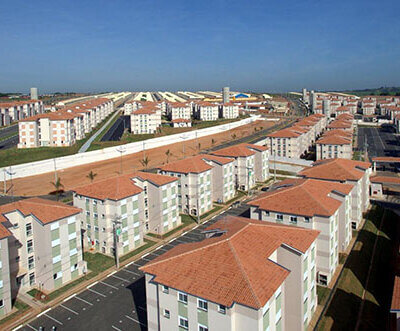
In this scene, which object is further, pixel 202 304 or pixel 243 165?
pixel 243 165

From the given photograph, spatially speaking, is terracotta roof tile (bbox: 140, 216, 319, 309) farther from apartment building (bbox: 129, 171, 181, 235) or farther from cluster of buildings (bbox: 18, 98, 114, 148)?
cluster of buildings (bbox: 18, 98, 114, 148)

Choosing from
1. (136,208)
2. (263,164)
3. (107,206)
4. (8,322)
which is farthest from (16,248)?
(263,164)

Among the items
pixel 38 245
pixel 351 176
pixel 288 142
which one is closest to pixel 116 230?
pixel 38 245

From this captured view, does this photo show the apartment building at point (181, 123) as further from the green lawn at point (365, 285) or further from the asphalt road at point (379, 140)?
the green lawn at point (365, 285)

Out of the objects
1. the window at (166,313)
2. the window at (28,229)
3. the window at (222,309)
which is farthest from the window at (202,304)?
the window at (28,229)

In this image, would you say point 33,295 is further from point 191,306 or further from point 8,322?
point 191,306

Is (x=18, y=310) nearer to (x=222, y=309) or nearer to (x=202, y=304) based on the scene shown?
(x=202, y=304)

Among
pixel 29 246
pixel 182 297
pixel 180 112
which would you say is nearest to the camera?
pixel 182 297
